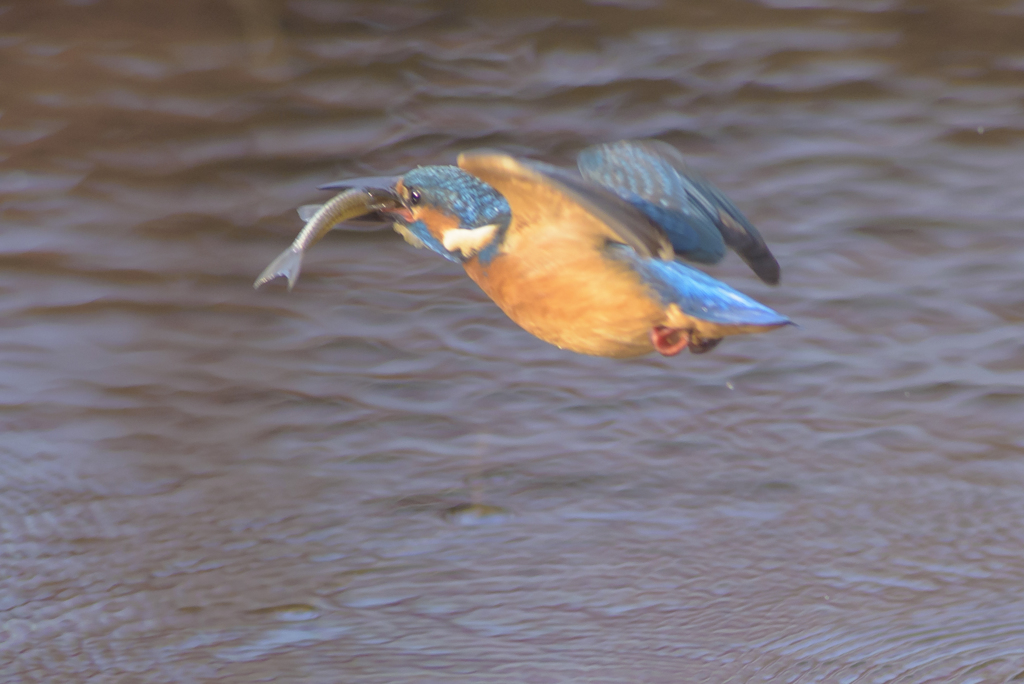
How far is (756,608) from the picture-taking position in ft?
7.01

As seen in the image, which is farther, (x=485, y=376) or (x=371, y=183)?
(x=485, y=376)

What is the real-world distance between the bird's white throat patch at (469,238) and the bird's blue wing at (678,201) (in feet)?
0.40

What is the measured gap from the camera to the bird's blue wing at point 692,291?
0.94 metres

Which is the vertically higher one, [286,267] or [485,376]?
[286,267]

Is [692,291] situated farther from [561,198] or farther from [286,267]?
[286,267]

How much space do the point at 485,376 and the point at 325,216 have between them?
3.68 ft

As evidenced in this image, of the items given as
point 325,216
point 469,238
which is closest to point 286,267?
point 325,216

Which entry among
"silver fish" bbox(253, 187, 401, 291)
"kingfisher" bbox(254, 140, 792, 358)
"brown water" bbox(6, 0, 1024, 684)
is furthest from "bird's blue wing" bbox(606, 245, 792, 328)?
"brown water" bbox(6, 0, 1024, 684)

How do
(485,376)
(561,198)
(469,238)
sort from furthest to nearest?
(485,376) → (469,238) → (561,198)

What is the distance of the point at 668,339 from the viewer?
96 centimetres

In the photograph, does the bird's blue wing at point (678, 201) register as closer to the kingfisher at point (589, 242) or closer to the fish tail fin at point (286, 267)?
the kingfisher at point (589, 242)

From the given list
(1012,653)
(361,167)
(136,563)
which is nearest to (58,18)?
(361,167)

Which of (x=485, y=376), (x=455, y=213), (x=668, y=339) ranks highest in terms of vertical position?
(x=455, y=213)

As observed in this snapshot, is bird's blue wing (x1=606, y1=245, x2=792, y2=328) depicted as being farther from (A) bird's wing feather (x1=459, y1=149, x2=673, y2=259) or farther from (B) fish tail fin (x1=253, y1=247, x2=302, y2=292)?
(B) fish tail fin (x1=253, y1=247, x2=302, y2=292)
